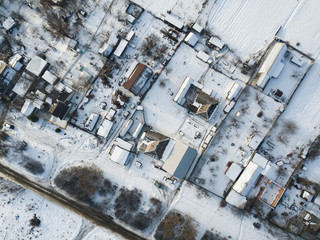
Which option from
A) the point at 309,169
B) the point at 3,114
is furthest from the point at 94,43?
the point at 309,169

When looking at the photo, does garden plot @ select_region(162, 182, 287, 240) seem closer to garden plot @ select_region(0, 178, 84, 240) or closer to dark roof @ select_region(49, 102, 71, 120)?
garden plot @ select_region(0, 178, 84, 240)

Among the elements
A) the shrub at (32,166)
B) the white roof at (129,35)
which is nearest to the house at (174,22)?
the white roof at (129,35)

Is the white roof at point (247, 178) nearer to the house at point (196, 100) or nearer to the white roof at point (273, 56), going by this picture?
the house at point (196, 100)

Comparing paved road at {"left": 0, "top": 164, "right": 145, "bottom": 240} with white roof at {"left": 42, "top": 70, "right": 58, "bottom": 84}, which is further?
paved road at {"left": 0, "top": 164, "right": 145, "bottom": 240}

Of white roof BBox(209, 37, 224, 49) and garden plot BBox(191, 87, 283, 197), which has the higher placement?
A: white roof BBox(209, 37, 224, 49)

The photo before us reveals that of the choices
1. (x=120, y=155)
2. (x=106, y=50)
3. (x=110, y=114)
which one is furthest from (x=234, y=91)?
(x=106, y=50)

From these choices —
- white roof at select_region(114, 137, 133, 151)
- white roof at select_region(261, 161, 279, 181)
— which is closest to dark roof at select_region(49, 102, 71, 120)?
white roof at select_region(114, 137, 133, 151)

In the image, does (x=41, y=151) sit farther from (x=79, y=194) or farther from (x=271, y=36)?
(x=271, y=36)
